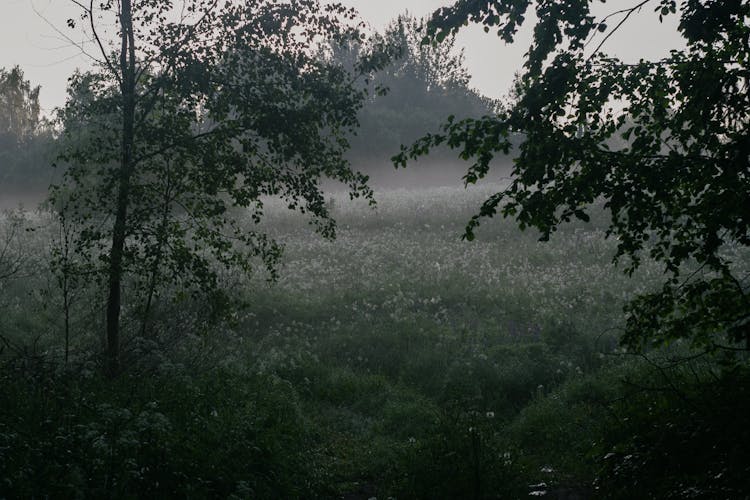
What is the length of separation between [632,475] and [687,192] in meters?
3.14

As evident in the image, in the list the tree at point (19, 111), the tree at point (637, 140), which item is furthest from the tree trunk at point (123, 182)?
the tree at point (19, 111)

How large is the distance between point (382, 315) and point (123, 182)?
9272 millimetres

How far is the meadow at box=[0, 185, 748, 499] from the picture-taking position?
19.0 feet

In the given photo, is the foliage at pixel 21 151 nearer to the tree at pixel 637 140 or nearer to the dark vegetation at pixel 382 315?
the dark vegetation at pixel 382 315

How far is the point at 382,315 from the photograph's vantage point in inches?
671

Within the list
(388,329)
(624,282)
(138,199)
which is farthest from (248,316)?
(624,282)

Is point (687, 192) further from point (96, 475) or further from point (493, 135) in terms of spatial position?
point (96, 475)

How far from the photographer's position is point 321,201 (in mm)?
10078

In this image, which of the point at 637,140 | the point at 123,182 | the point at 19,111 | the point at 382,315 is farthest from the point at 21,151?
the point at 637,140

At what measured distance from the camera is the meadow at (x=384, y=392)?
5.79 m

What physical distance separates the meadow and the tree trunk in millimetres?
545

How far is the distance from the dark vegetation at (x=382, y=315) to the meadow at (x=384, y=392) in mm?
52

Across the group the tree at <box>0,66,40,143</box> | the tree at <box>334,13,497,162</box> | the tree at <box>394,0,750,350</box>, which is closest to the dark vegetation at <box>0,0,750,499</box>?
the tree at <box>394,0,750,350</box>

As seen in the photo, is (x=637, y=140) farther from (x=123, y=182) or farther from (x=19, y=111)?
(x=19, y=111)
